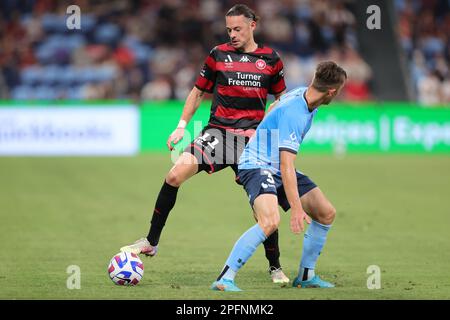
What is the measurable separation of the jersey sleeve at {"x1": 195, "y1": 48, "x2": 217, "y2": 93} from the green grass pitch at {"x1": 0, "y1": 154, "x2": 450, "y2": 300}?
1770 mm

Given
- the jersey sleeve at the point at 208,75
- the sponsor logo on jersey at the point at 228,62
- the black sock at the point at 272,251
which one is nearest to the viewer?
the black sock at the point at 272,251

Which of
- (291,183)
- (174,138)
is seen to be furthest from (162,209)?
(291,183)

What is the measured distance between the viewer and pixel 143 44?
2639 cm

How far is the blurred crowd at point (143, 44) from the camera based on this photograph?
24.8m

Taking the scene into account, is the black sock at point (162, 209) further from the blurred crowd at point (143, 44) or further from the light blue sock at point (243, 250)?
the blurred crowd at point (143, 44)

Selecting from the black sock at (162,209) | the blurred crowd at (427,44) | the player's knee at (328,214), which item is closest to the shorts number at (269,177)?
the player's knee at (328,214)

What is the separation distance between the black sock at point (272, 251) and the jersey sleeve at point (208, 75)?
1.58 meters

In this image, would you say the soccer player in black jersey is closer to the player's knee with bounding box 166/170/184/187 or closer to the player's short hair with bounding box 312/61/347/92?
the player's knee with bounding box 166/170/184/187

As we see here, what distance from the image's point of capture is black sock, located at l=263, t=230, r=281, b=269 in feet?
29.1

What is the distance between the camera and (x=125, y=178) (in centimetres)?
1811

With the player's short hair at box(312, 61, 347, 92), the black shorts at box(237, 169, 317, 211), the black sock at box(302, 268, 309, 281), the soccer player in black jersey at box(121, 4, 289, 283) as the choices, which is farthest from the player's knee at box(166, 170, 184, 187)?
the player's short hair at box(312, 61, 347, 92)

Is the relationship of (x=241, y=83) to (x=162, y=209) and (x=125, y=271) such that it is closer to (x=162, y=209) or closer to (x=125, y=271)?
(x=162, y=209)

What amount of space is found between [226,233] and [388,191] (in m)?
5.38

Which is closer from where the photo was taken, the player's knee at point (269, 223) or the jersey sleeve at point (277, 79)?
the player's knee at point (269, 223)
